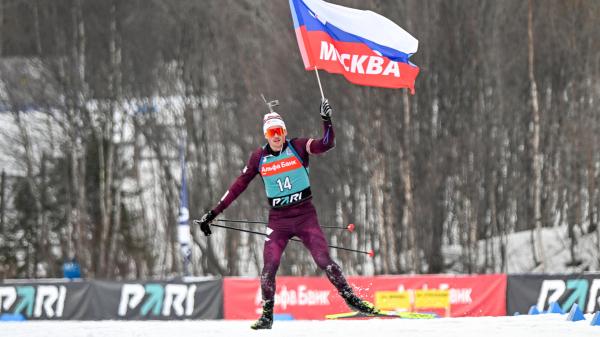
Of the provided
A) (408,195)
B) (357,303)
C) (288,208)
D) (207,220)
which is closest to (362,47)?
(288,208)

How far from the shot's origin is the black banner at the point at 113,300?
22703 mm

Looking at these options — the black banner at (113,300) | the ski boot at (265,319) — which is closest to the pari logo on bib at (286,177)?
the ski boot at (265,319)

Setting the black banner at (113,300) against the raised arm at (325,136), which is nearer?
the raised arm at (325,136)

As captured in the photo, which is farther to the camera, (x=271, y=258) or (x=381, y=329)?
(x=271, y=258)

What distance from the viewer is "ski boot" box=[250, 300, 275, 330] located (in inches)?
414

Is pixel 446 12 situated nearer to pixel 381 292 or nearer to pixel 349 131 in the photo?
pixel 349 131

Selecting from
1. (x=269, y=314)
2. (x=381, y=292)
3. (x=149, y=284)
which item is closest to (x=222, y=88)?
(x=149, y=284)

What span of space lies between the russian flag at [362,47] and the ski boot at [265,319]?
3192mm

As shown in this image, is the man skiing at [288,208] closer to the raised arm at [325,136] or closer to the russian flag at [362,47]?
the raised arm at [325,136]

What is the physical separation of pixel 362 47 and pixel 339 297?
9.16 m

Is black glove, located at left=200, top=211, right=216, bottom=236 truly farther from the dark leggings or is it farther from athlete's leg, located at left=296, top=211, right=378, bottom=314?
athlete's leg, located at left=296, top=211, right=378, bottom=314

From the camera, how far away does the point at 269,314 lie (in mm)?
10656

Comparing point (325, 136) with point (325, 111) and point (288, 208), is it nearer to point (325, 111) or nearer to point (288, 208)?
point (325, 111)

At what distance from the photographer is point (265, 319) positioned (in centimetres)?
1059
